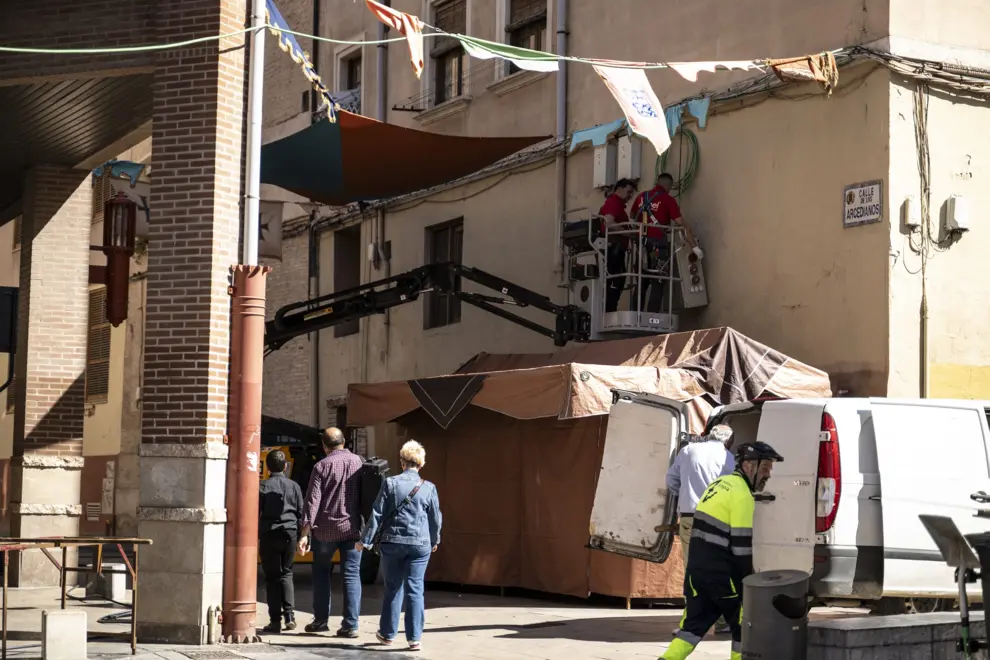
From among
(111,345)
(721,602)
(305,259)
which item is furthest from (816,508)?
(111,345)

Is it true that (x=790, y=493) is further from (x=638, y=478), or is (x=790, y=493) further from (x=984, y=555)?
(x=984, y=555)

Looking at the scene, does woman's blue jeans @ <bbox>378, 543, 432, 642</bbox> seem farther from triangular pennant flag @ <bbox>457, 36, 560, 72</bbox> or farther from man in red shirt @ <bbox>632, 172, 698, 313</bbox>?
man in red shirt @ <bbox>632, 172, 698, 313</bbox>

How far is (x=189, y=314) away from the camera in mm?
11516

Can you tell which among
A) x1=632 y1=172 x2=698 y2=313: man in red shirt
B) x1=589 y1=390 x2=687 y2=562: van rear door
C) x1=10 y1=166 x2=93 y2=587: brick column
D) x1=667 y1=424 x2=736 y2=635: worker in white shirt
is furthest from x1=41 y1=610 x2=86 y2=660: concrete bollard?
x1=632 y1=172 x2=698 y2=313: man in red shirt

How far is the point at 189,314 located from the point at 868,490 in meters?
5.50

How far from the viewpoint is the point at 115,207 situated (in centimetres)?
1519

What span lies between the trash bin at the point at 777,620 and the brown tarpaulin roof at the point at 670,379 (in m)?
4.67

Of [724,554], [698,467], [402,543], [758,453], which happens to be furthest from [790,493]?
[402,543]

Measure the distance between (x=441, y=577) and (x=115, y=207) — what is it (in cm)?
551

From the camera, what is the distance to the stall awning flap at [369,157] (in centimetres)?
1602

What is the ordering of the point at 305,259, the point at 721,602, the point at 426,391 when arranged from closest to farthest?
the point at 721,602 → the point at 426,391 → the point at 305,259

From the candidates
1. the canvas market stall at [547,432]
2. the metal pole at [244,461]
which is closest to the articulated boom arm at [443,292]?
the canvas market stall at [547,432]

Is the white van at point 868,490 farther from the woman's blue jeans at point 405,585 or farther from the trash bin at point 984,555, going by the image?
the woman's blue jeans at point 405,585

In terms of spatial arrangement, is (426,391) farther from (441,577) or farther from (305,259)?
(305,259)
